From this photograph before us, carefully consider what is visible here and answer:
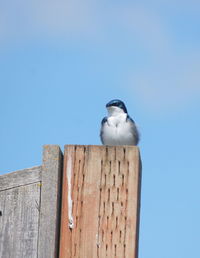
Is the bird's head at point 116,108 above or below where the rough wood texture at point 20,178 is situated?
above

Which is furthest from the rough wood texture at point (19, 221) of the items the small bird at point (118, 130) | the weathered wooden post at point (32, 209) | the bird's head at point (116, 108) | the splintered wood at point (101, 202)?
the bird's head at point (116, 108)

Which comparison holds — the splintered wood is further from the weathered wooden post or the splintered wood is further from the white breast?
the white breast

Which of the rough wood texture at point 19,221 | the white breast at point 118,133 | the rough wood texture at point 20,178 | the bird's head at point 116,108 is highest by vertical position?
the bird's head at point 116,108

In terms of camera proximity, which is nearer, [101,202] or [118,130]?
[101,202]

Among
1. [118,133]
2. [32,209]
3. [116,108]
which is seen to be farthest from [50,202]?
[116,108]

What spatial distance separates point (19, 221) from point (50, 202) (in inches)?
6.0

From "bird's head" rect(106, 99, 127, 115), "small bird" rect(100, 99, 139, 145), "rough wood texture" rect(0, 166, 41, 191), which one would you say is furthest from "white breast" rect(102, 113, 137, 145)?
"rough wood texture" rect(0, 166, 41, 191)

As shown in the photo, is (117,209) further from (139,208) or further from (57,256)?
(57,256)

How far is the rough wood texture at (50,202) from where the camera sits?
2.22m

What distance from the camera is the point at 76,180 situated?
2.28 m

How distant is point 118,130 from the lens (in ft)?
16.4

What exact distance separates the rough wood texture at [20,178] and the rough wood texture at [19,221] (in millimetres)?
18

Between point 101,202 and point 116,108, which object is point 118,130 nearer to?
point 116,108

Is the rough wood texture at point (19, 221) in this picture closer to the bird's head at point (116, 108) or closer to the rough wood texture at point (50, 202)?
the rough wood texture at point (50, 202)
